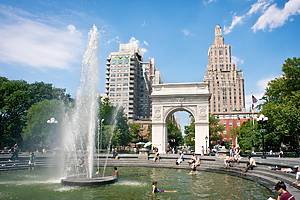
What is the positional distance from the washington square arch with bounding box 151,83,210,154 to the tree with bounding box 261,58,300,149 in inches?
337

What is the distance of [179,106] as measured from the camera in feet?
149

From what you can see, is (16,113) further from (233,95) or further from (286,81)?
(233,95)

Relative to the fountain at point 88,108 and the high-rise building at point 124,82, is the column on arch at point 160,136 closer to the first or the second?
the fountain at point 88,108

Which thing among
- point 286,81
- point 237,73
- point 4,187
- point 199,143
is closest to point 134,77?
point 237,73

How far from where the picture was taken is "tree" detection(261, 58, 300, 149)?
112 ft

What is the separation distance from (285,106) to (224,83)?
297 ft

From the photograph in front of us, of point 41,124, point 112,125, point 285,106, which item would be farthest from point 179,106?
point 41,124

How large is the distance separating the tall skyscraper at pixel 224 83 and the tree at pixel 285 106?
3090 inches

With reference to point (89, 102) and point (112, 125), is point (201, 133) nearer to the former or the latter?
point (112, 125)

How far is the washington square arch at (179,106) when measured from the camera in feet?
145

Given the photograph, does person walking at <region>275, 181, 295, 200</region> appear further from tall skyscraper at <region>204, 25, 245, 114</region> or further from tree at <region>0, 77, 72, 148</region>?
tall skyscraper at <region>204, 25, 245, 114</region>

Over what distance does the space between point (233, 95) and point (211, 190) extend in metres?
113

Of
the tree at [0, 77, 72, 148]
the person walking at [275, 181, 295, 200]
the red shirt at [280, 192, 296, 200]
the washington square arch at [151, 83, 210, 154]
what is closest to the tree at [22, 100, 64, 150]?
the tree at [0, 77, 72, 148]

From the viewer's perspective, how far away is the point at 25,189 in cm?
1515
